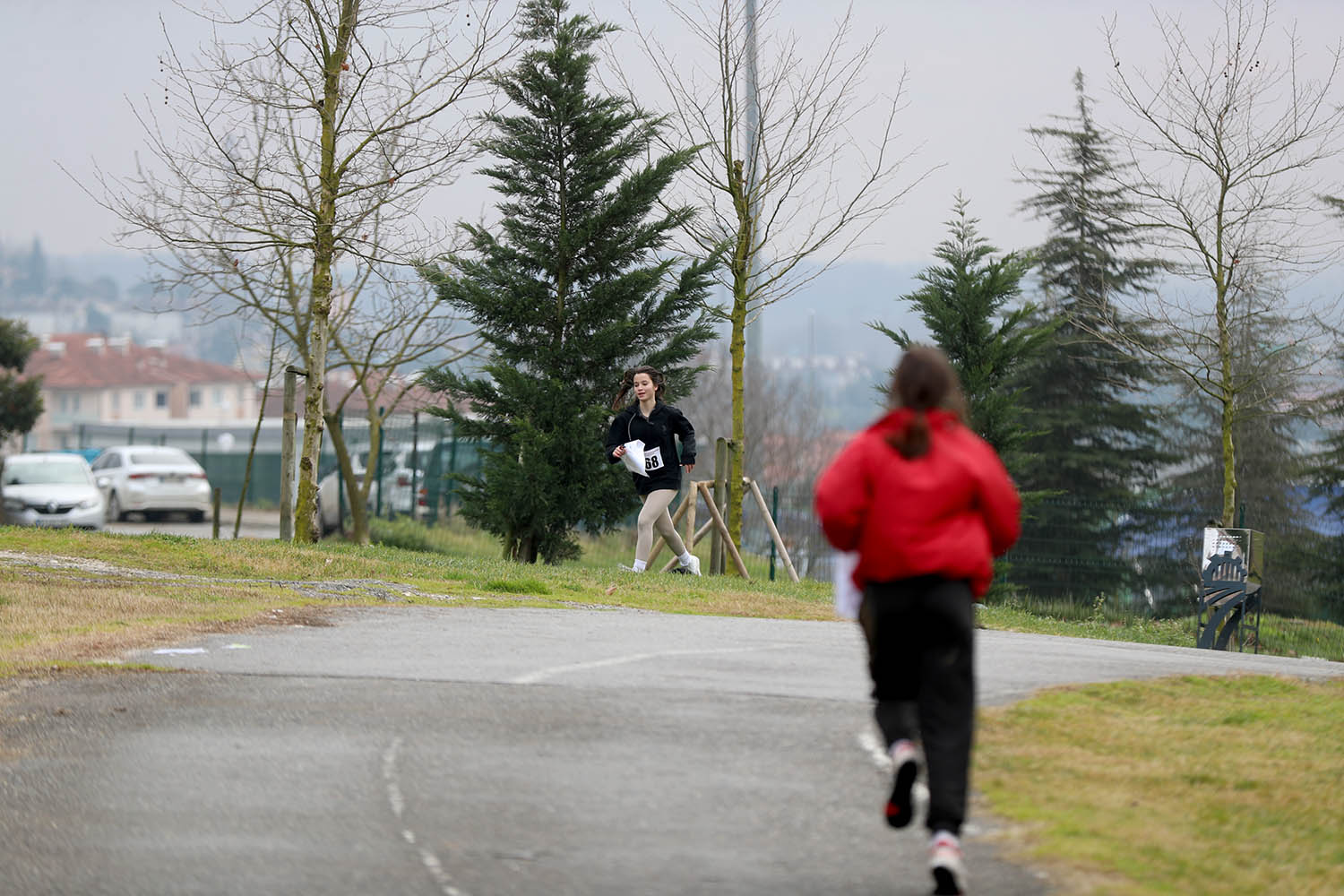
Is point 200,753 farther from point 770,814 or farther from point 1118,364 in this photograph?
point 1118,364

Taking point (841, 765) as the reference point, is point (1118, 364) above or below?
above

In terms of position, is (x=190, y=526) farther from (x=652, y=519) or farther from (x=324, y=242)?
(x=652, y=519)

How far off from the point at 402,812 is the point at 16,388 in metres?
41.2

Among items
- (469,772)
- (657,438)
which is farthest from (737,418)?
(469,772)

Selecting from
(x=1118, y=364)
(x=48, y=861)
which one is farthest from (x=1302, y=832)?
(x=1118, y=364)

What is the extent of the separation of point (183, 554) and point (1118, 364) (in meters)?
29.6

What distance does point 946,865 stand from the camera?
181 inches

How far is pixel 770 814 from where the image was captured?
5.63m

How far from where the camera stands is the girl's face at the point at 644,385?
49.3 ft

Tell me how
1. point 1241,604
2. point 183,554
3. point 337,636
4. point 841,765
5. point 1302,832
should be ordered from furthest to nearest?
point 1241,604 < point 183,554 < point 337,636 < point 841,765 < point 1302,832

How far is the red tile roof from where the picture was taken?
142 metres

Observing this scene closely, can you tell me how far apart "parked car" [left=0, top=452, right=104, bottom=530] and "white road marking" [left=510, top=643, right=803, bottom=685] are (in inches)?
876

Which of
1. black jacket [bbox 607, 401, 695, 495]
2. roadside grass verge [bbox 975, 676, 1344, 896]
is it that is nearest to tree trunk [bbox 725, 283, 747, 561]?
black jacket [bbox 607, 401, 695, 495]

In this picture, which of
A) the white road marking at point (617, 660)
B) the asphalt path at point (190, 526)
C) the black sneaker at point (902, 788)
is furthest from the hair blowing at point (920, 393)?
the asphalt path at point (190, 526)
